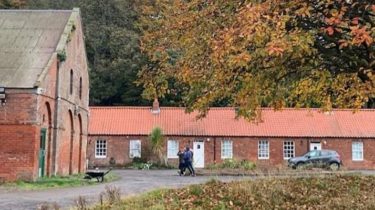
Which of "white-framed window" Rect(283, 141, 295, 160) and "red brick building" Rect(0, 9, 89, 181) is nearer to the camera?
"red brick building" Rect(0, 9, 89, 181)

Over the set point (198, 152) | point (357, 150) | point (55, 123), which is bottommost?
point (198, 152)

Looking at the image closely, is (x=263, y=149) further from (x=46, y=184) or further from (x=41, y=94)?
(x=46, y=184)

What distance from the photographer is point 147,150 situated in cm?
4459

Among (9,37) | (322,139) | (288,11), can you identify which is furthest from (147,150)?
(288,11)

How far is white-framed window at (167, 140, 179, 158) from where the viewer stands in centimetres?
4538

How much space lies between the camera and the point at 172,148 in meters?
45.5

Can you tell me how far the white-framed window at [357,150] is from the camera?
4541 centimetres

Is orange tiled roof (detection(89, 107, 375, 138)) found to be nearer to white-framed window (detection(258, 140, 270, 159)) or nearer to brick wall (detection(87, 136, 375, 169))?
brick wall (detection(87, 136, 375, 169))

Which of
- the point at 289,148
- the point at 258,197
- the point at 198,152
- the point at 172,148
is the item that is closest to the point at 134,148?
the point at 172,148

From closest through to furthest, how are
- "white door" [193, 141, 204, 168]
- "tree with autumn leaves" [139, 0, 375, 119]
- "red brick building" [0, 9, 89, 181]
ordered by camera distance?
"tree with autumn leaves" [139, 0, 375, 119] → "red brick building" [0, 9, 89, 181] → "white door" [193, 141, 204, 168]

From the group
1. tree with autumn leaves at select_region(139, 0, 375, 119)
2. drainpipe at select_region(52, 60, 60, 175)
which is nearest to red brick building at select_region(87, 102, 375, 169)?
drainpipe at select_region(52, 60, 60, 175)

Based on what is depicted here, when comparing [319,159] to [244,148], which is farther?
[244,148]

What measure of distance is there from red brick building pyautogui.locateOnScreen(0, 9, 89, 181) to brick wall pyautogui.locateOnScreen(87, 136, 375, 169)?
12315 millimetres

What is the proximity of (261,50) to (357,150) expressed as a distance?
3918 centimetres
